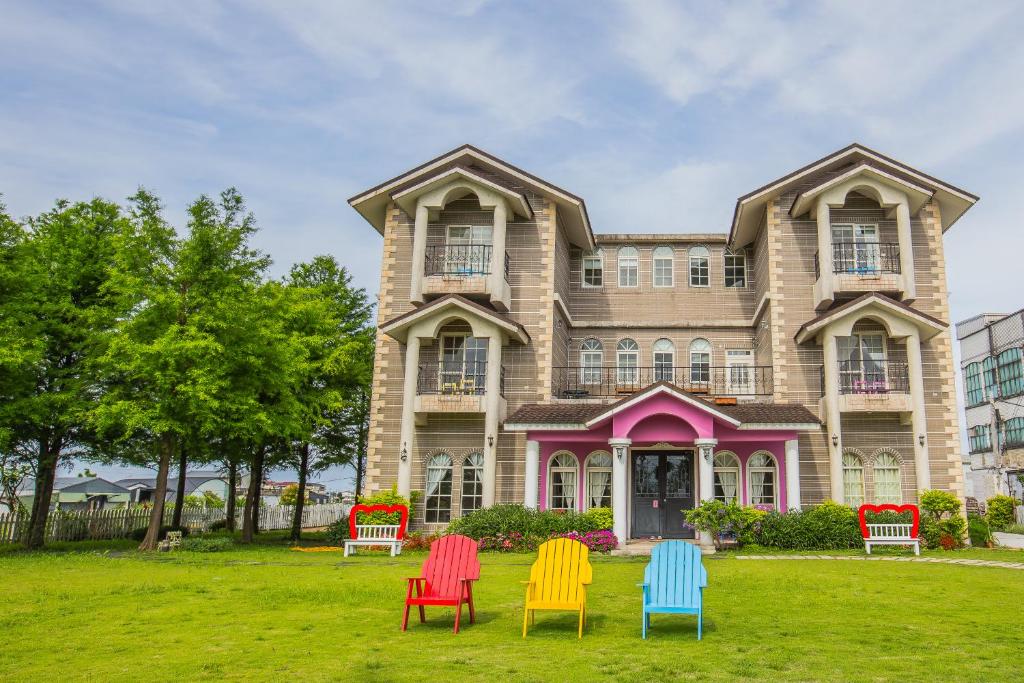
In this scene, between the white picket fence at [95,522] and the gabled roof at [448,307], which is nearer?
the white picket fence at [95,522]

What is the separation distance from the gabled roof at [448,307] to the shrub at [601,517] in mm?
5622

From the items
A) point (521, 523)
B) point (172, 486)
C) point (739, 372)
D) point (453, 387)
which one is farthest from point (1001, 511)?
point (172, 486)

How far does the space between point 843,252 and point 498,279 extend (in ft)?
34.4

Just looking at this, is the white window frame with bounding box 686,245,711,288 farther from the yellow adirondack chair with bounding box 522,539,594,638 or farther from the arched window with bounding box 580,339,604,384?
the yellow adirondack chair with bounding box 522,539,594,638

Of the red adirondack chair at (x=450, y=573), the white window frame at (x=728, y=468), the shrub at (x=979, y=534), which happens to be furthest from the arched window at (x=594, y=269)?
the red adirondack chair at (x=450, y=573)

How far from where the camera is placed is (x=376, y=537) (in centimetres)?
2050

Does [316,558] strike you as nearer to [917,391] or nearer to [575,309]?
[575,309]

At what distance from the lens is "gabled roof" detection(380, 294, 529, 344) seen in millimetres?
22172

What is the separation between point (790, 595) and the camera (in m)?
11.5

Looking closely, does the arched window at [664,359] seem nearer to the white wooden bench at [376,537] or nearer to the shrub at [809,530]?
the shrub at [809,530]

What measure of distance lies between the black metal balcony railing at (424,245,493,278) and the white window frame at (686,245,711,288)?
7735 mm

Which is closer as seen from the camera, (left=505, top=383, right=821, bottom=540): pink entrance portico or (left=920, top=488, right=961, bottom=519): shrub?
(left=920, top=488, right=961, bottom=519): shrub

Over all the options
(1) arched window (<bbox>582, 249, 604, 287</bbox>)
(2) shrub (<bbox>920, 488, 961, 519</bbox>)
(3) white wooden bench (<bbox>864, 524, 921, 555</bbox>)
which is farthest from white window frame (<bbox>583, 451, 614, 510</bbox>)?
(2) shrub (<bbox>920, 488, 961, 519</bbox>)

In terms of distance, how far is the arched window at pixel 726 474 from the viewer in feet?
73.6
